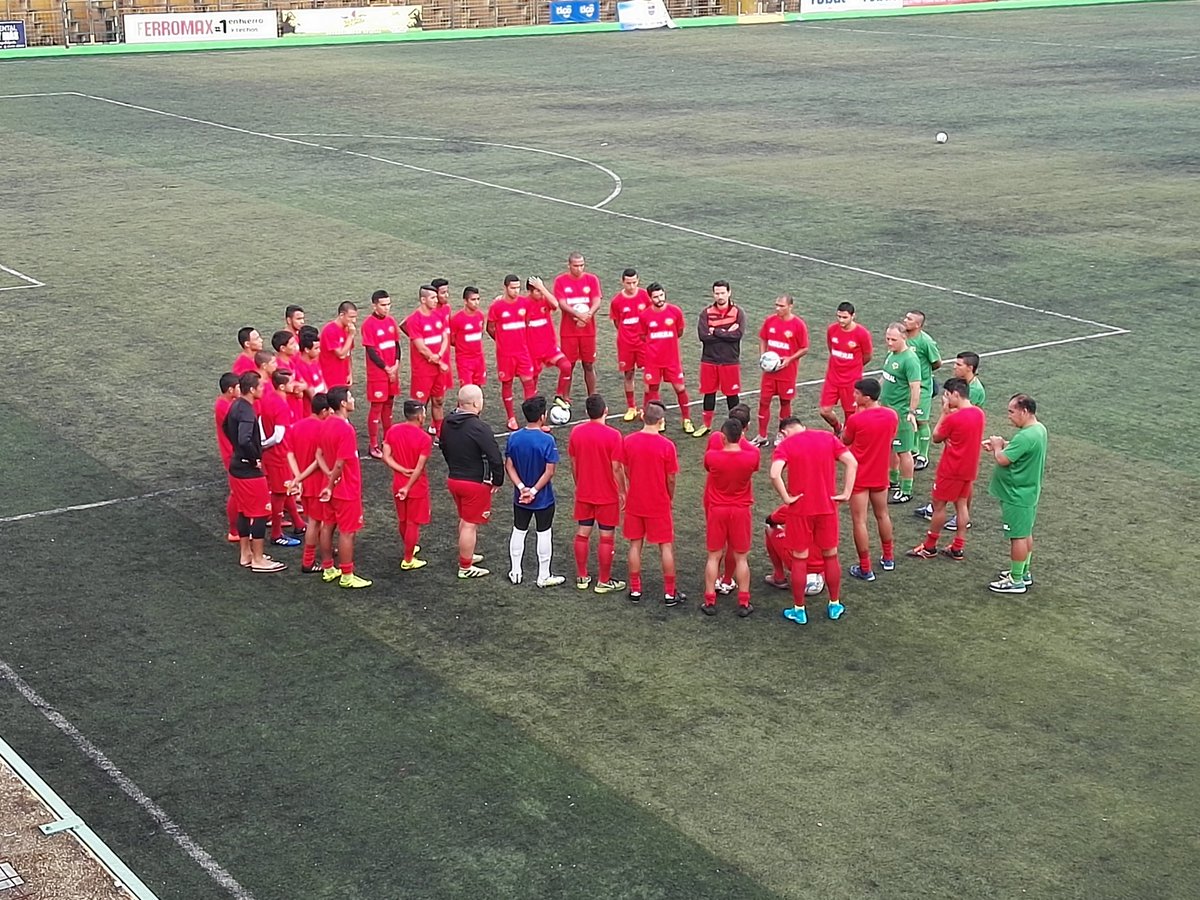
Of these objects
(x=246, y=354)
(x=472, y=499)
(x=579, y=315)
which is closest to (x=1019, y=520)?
(x=472, y=499)

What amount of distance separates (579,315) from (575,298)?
0.24 m

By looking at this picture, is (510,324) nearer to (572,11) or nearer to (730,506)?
(730,506)

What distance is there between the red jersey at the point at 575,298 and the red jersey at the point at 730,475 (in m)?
5.90

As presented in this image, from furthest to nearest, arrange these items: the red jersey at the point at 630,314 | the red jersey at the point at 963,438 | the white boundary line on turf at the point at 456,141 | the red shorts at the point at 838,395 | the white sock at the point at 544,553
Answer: the white boundary line on turf at the point at 456,141
the red jersey at the point at 630,314
the red shorts at the point at 838,395
the red jersey at the point at 963,438
the white sock at the point at 544,553

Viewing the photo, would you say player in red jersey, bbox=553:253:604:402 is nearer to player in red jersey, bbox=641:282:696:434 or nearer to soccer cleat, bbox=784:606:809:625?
player in red jersey, bbox=641:282:696:434

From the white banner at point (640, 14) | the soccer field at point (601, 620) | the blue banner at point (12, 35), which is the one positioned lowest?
the soccer field at point (601, 620)

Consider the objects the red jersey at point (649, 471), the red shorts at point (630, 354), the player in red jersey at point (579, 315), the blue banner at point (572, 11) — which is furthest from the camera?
the blue banner at point (572, 11)

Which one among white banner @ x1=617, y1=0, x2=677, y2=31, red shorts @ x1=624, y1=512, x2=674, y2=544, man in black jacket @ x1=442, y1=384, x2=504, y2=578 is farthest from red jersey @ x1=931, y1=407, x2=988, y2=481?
white banner @ x1=617, y1=0, x2=677, y2=31

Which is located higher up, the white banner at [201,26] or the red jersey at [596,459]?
the white banner at [201,26]

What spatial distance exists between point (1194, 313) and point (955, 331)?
12.5 ft

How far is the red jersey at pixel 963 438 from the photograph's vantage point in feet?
46.5

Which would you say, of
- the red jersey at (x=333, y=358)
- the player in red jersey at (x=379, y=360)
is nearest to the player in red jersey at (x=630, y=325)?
the player in red jersey at (x=379, y=360)

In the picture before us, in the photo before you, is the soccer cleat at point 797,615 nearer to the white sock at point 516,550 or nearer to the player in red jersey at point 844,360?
the white sock at point 516,550

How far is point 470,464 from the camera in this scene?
13.9m
